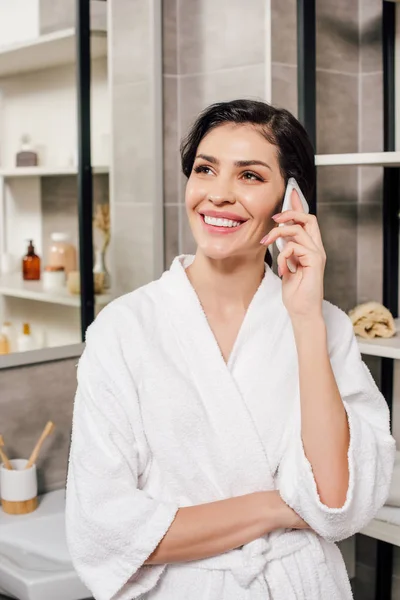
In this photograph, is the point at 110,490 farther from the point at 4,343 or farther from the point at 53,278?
the point at 53,278

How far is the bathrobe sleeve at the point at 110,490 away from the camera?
48.0 inches

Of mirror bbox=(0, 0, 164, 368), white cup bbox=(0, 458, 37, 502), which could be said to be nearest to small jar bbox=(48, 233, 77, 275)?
mirror bbox=(0, 0, 164, 368)

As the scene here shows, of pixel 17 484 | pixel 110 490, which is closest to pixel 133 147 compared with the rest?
pixel 17 484

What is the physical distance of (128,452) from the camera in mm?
1251

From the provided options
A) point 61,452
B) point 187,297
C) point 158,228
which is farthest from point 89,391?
point 158,228

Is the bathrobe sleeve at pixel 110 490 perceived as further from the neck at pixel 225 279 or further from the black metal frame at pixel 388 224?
the black metal frame at pixel 388 224

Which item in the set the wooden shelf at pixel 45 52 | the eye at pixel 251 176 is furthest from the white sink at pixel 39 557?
the wooden shelf at pixel 45 52

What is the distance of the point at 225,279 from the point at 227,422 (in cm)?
24

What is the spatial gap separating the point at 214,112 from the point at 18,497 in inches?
43.7

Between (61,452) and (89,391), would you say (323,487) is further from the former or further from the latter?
(61,452)

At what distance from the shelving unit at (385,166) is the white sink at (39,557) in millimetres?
714

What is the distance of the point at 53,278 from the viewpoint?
2176mm

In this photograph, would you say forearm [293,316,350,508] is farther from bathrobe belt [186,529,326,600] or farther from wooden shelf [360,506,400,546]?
wooden shelf [360,506,400,546]

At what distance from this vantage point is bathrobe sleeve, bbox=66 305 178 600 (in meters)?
1.22
